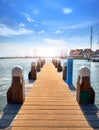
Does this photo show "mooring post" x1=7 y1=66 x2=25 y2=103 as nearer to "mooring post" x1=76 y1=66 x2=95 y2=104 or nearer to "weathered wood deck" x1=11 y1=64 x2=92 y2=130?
"weathered wood deck" x1=11 y1=64 x2=92 y2=130

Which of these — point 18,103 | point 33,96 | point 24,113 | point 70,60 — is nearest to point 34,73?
point 70,60

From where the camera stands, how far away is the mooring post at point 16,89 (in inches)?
234

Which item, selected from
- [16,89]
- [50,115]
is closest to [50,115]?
[50,115]

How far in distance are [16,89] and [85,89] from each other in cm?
221

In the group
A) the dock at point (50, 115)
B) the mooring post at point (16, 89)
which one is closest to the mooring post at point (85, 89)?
the dock at point (50, 115)

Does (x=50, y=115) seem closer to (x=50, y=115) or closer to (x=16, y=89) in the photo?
(x=50, y=115)

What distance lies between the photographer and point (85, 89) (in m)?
5.93

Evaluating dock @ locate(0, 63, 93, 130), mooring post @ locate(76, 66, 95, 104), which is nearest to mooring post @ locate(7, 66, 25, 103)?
dock @ locate(0, 63, 93, 130)

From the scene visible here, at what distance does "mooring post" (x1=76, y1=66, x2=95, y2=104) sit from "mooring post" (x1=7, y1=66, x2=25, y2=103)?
6.22 feet

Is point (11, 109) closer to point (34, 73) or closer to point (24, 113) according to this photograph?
point (24, 113)

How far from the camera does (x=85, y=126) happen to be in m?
4.32

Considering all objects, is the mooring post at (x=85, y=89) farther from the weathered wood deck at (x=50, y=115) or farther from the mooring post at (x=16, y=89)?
the mooring post at (x=16, y=89)

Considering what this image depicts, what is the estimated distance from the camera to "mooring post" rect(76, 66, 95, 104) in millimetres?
5922

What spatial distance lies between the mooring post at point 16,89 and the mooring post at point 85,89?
189 cm
